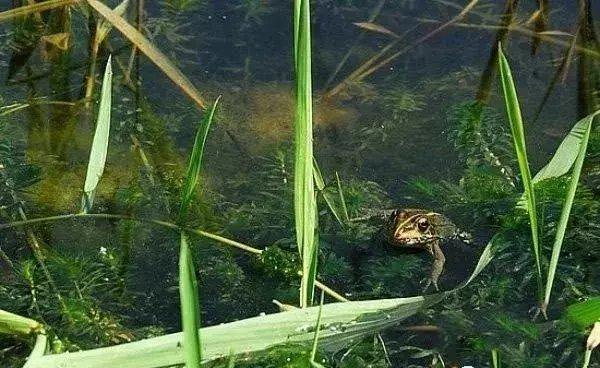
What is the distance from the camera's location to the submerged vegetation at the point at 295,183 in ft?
8.05

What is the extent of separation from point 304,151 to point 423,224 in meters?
0.75

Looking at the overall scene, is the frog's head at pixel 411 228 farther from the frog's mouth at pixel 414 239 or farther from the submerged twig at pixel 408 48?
the submerged twig at pixel 408 48

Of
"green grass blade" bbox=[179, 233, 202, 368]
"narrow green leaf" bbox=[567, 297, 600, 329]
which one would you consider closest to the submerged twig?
"narrow green leaf" bbox=[567, 297, 600, 329]

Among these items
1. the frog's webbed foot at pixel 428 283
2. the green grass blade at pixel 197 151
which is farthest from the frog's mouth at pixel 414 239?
the green grass blade at pixel 197 151

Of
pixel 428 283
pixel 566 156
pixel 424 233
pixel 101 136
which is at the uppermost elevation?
pixel 101 136

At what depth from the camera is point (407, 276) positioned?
285 cm

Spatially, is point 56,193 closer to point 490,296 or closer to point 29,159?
point 29,159

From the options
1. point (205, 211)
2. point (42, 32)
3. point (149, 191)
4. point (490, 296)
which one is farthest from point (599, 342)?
point (42, 32)

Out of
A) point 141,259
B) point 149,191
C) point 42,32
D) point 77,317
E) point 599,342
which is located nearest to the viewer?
point 599,342

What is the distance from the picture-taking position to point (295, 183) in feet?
7.57

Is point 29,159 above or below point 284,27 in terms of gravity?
below

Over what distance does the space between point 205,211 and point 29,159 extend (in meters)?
0.64

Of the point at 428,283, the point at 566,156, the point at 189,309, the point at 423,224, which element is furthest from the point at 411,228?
the point at 189,309

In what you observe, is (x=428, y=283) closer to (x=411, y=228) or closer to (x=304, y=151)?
(x=411, y=228)
